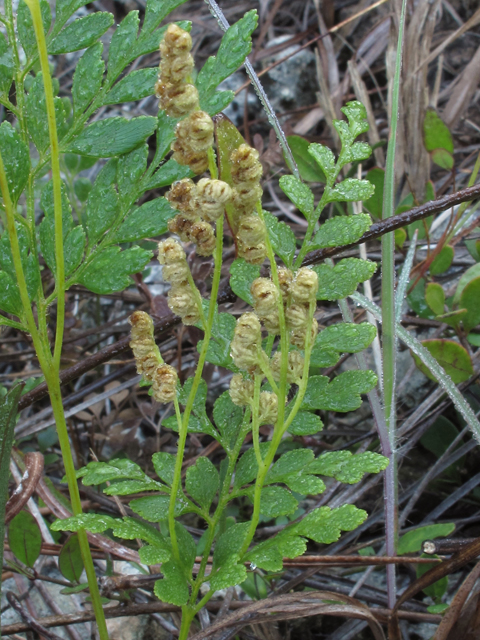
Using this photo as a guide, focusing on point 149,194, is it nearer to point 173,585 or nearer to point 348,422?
point 348,422

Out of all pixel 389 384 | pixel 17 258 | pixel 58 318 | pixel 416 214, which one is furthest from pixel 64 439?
pixel 416 214

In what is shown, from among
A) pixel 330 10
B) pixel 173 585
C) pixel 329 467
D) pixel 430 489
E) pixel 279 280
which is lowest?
pixel 430 489

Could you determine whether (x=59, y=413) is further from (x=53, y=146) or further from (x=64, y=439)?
(x=53, y=146)

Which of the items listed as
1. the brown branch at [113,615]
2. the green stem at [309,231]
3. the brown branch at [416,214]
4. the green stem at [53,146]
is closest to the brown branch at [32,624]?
the brown branch at [113,615]

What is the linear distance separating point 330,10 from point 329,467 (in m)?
2.64

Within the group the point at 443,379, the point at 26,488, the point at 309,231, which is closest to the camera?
the point at 309,231

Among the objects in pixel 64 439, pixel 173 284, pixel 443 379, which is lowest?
pixel 443 379

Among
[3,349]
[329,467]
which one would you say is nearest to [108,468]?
[329,467]

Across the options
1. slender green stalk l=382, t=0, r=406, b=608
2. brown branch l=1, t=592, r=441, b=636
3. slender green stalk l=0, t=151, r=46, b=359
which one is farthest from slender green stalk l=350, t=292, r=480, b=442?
slender green stalk l=0, t=151, r=46, b=359

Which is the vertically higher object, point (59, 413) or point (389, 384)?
point (59, 413)

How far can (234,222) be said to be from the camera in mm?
780

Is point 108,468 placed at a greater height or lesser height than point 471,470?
greater

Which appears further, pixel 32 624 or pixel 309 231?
pixel 32 624

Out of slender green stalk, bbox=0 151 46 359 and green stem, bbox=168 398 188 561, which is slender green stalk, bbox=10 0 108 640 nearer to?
slender green stalk, bbox=0 151 46 359
